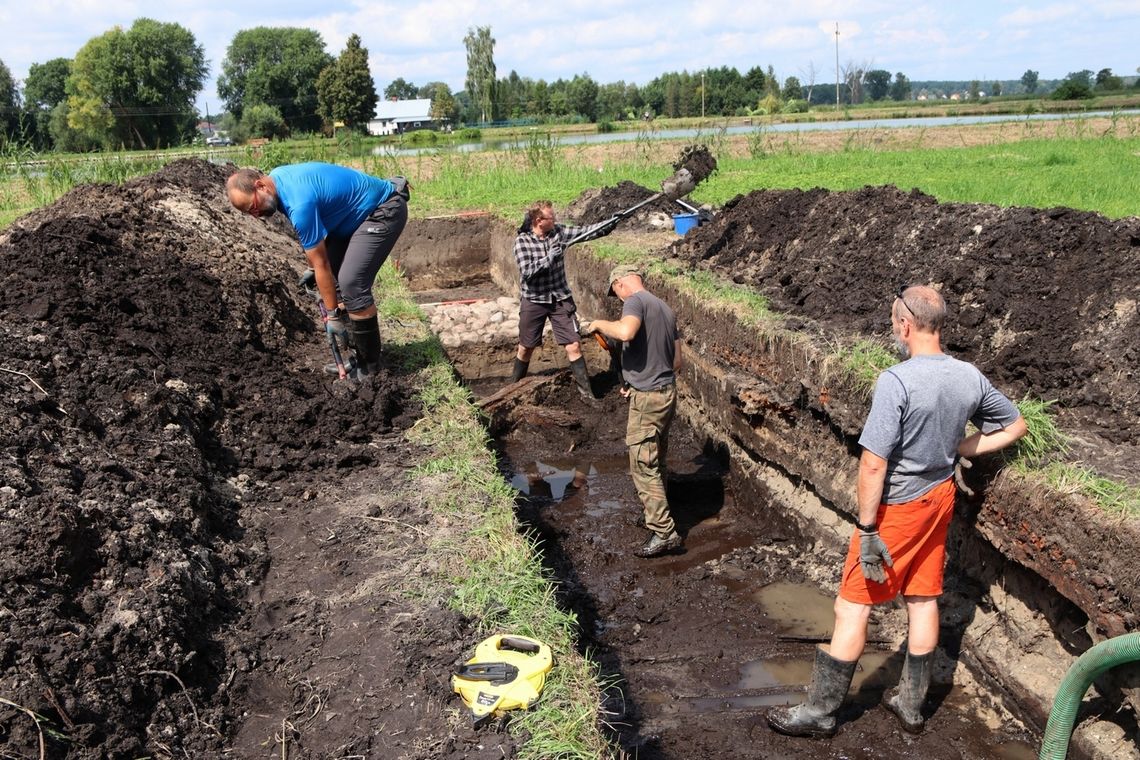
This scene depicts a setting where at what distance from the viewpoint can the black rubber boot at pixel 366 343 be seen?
6.15 m

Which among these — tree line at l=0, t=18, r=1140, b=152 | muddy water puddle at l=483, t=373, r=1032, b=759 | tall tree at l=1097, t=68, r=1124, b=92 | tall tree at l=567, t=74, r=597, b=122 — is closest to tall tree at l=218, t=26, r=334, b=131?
tree line at l=0, t=18, r=1140, b=152

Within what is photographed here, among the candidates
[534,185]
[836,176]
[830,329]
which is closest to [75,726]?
[830,329]

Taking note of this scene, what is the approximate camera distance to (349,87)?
6662 cm

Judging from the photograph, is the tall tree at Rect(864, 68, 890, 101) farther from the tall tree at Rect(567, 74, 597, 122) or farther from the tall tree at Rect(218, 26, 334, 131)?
the tall tree at Rect(218, 26, 334, 131)

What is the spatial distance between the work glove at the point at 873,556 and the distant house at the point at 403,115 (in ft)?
283

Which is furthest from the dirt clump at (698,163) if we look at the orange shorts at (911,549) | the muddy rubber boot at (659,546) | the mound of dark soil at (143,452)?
the orange shorts at (911,549)

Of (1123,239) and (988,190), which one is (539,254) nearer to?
(1123,239)

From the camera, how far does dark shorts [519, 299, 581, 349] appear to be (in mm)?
8102

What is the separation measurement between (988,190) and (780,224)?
3.85 meters

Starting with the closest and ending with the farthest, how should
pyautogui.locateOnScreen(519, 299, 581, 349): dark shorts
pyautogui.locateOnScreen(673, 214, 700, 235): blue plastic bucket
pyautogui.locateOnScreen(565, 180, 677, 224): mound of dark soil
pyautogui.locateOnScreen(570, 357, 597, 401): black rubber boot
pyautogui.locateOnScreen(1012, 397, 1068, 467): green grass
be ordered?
pyautogui.locateOnScreen(1012, 397, 1068, 467): green grass < pyautogui.locateOnScreen(519, 299, 581, 349): dark shorts < pyautogui.locateOnScreen(570, 357, 597, 401): black rubber boot < pyautogui.locateOnScreen(673, 214, 700, 235): blue plastic bucket < pyautogui.locateOnScreen(565, 180, 677, 224): mound of dark soil

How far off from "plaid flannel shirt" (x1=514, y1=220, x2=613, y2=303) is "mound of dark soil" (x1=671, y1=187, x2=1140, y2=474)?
1.66 m

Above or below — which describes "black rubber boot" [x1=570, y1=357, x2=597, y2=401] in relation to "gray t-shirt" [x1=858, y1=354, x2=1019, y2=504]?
below

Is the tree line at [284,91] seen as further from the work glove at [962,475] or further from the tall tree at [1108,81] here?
the work glove at [962,475]

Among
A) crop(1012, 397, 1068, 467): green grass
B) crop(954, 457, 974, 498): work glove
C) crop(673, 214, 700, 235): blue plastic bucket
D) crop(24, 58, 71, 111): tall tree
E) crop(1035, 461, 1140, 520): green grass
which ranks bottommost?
crop(954, 457, 974, 498): work glove
